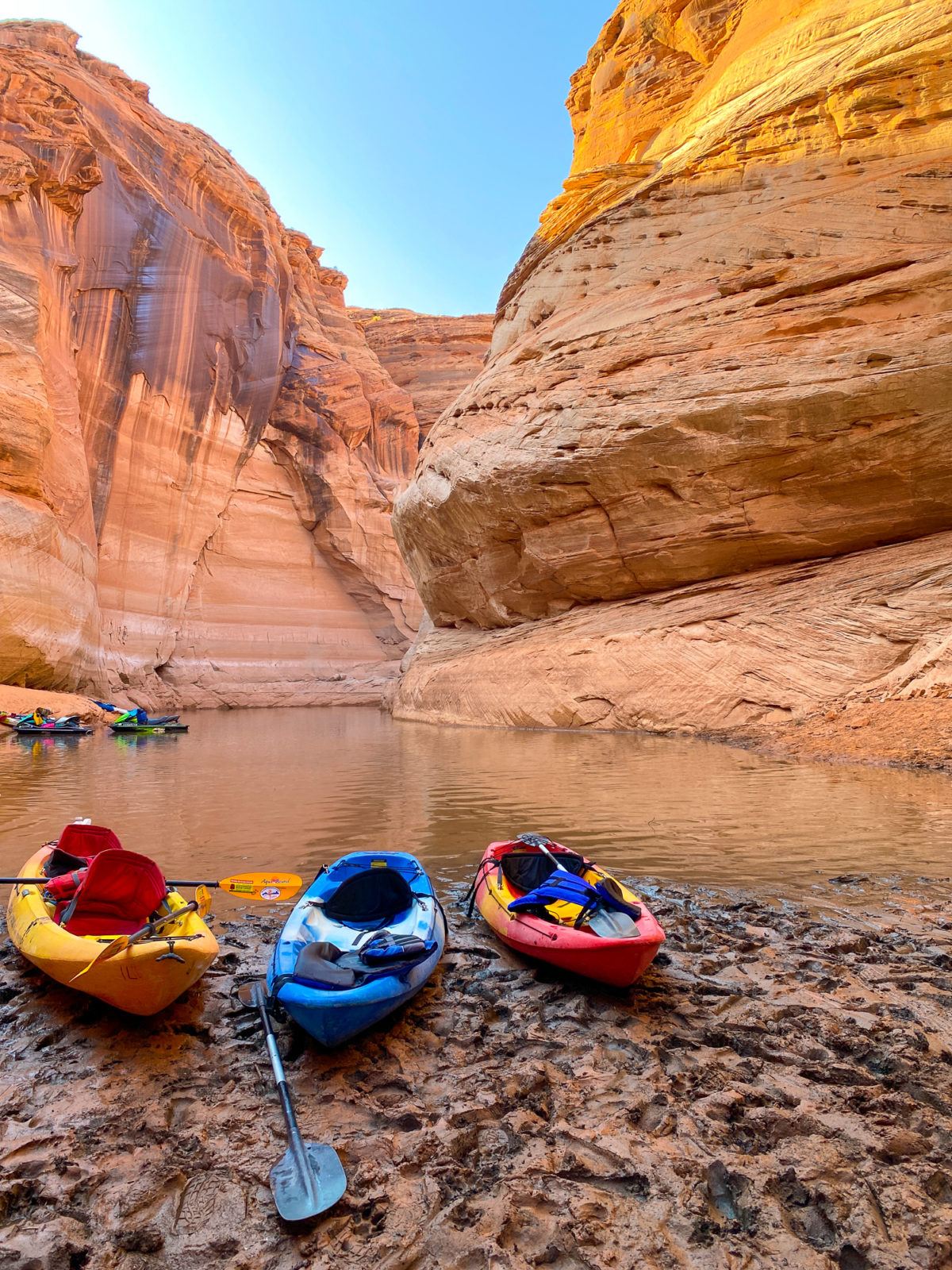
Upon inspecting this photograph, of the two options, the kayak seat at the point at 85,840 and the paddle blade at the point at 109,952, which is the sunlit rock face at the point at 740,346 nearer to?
the kayak seat at the point at 85,840

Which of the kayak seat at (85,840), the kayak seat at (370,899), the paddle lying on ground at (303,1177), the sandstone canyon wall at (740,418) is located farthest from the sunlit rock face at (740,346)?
the paddle lying on ground at (303,1177)

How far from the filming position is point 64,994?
3391 mm

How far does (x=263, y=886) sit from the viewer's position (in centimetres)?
454

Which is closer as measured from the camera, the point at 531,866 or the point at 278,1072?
the point at 278,1072

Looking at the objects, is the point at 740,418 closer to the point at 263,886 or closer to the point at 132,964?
the point at 263,886

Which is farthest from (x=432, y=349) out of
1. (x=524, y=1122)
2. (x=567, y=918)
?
(x=524, y=1122)

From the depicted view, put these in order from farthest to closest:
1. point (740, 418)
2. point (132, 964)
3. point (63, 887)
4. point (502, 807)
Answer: point (740, 418)
point (502, 807)
point (63, 887)
point (132, 964)

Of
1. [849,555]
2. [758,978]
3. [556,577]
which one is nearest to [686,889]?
[758,978]

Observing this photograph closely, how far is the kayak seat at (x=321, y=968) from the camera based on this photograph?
9.73ft

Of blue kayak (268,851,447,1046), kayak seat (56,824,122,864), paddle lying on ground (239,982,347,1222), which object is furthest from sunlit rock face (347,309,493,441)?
paddle lying on ground (239,982,347,1222)

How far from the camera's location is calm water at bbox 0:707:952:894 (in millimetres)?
5637

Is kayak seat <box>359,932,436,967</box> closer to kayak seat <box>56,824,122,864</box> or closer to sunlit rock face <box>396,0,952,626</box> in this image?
kayak seat <box>56,824,122,864</box>

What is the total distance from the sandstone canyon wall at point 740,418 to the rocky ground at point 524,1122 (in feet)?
30.5

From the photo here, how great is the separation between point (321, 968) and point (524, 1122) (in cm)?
107
